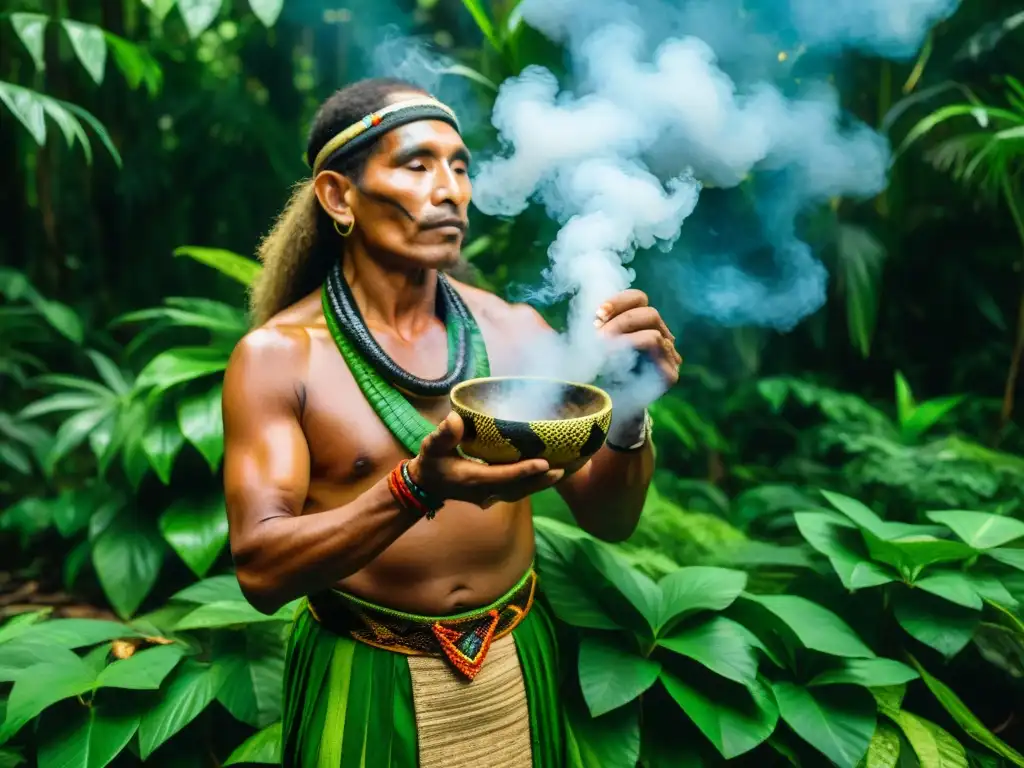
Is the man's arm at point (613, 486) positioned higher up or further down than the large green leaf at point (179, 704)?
higher up

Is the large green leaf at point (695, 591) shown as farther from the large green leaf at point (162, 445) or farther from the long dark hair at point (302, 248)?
→ the large green leaf at point (162, 445)

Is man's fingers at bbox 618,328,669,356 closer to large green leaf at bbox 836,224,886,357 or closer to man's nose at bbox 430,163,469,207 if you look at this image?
man's nose at bbox 430,163,469,207

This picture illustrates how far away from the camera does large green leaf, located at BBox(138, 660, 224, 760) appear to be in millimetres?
2098

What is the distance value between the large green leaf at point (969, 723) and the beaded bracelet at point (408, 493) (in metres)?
1.61

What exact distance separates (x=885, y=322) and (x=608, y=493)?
3.49 metres

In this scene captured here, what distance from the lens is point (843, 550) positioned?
236 centimetres

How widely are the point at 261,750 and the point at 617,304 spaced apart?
1.45 metres

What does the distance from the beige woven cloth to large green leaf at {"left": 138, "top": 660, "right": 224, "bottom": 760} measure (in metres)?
0.84

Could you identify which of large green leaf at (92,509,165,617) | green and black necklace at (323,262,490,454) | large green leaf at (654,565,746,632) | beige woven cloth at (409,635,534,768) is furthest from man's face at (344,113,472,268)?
large green leaf at (92,509,165,617)

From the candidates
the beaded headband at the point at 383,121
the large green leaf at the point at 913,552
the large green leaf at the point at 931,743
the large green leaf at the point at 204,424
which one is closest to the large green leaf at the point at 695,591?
the large green leaf at the point at 913,552

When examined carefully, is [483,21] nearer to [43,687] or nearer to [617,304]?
[617,304]

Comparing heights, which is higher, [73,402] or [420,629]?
[420,629]

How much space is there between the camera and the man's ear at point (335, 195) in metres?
1.72

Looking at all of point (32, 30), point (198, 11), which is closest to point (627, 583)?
point (198, 11)
